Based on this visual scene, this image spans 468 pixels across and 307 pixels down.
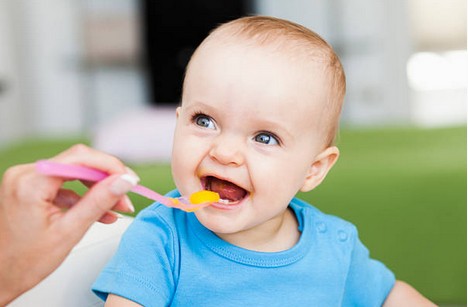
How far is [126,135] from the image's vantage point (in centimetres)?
263

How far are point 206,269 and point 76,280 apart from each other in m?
0.20

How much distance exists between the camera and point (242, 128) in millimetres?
866

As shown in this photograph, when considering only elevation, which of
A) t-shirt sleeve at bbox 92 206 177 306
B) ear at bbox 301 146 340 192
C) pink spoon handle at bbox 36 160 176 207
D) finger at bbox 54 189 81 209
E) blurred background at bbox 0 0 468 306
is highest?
pink spoon handle at bbox 36 160 176 207

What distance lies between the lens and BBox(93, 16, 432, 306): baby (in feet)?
2.83

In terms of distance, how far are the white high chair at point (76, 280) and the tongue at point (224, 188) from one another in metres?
0.25

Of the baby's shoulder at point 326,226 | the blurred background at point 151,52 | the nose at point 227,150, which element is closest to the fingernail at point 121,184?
the nose at point 227,150

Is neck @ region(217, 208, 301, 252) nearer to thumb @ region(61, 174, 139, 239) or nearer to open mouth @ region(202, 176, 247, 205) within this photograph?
open mouth @ region(202, 176, 247, 205)

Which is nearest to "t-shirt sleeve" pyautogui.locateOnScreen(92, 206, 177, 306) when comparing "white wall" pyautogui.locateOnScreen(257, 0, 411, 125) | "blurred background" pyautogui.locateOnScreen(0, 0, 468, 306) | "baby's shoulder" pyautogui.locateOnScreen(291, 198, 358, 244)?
"baby's shoulder" pyautogui.locateOnScreen(291, 198, 358, 244)

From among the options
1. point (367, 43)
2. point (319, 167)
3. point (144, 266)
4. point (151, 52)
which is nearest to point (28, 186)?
point (144, 266)

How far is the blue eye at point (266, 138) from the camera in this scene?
0.89 meters

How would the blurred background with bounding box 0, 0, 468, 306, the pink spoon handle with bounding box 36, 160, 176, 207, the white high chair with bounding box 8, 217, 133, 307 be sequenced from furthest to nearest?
the blurred background with bounding box 0, 0, 468, 306 → the white high chair with bounding box 8, 217, 133, 307 → the pink spoon handle with bounding box 36, 160, 176, 207

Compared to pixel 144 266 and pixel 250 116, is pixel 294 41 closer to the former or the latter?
pixel 250 116

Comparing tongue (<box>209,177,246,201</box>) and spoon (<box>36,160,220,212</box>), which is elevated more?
spoon (<box>36,160,220,212</box>)

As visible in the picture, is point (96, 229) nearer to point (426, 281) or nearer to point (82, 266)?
point (82, 266)
